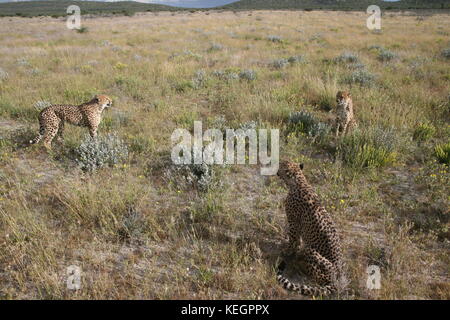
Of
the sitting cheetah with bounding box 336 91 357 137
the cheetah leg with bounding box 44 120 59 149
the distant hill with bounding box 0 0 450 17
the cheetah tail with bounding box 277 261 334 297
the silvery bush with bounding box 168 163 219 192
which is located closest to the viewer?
the cheetah tail with bounding box 277 261 334 297

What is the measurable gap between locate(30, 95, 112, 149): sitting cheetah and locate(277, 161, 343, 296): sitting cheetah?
4588 mm

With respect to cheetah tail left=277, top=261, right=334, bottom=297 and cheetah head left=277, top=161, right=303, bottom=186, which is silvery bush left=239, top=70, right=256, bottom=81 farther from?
cheetah tail left=277, top=261, right=334, bottom=297

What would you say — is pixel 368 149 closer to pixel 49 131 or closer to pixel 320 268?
pixel 320 268

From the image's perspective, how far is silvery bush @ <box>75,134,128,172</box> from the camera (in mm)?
5113

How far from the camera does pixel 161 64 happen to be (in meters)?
12.4

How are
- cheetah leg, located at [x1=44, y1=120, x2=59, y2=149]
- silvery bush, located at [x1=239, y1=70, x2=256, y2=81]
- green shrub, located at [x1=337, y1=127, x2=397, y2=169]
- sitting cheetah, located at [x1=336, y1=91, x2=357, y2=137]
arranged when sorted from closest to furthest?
green shrub, located at [x1=337, y1=127, x2=397, y2=169]
cheetah leg, located at [x1=44, y1=120, x2=59, y2=149]
sitting cheetah, located at [x1=336, y1=91, x2=357, y2=137]
silvery bush, located at [x1=239, y1=70, x2=256, y2=81]

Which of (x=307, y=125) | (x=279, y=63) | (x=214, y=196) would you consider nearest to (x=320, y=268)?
(x=214, y=196)

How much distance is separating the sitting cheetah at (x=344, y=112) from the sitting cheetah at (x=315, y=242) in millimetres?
3278

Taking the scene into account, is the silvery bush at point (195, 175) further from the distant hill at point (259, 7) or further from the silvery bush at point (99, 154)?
the distant hill at point (259, 7)

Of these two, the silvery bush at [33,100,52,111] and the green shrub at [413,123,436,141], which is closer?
the green shrub at [413,123,436,141]

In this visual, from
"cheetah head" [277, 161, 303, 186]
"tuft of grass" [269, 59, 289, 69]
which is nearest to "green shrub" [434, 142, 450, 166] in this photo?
"cheetah head" [277, 161, 303, 186]
